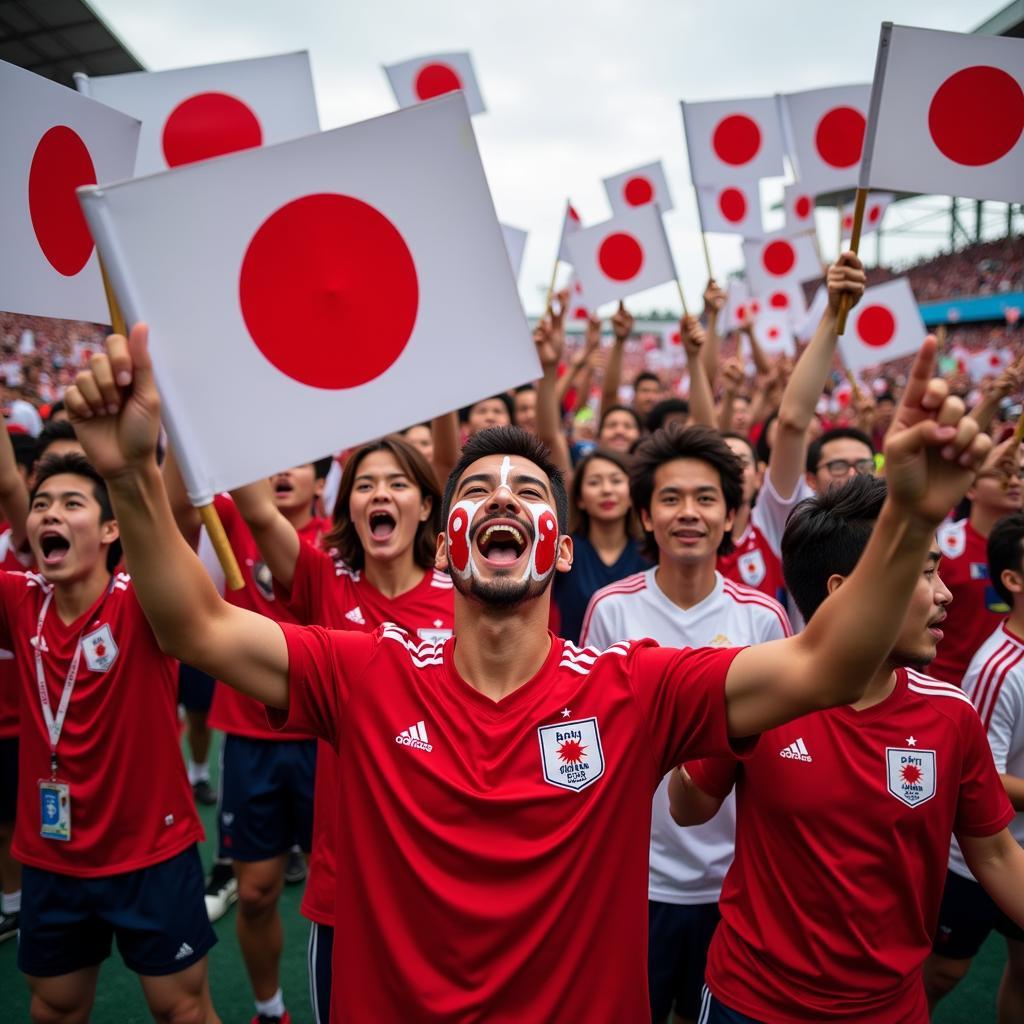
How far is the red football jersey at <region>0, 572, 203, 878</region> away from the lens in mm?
2820

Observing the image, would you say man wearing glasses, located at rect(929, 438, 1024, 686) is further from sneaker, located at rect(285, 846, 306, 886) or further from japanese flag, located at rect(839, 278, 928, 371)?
sneaker, located at rect(285, 846, 306, 886)


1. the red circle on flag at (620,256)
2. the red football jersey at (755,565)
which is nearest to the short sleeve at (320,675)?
the red football jersey at (755,565)

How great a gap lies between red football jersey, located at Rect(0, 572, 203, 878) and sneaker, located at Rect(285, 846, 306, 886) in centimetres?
183

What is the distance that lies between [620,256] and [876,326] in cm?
240


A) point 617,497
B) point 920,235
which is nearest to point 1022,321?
point 920,235

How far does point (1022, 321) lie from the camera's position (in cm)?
2994

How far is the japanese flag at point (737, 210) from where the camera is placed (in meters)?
6.42

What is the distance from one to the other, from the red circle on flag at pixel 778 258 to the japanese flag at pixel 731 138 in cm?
261

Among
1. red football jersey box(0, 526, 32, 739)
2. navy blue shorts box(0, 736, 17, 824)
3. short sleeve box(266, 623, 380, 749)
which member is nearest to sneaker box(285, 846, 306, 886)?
navy blue shorts box(0, 736, 17, 824)

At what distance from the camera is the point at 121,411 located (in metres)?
1.51

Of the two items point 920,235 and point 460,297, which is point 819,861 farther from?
point 920,235

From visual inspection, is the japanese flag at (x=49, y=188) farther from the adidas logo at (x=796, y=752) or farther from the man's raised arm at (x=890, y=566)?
the adidas logo at (x=796, y=752)

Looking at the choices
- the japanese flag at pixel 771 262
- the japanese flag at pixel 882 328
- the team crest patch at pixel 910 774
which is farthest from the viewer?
the japanese flag at pixel 771 262

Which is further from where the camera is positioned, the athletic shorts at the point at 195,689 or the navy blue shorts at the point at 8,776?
the athletic shorts at the point at 195,689
